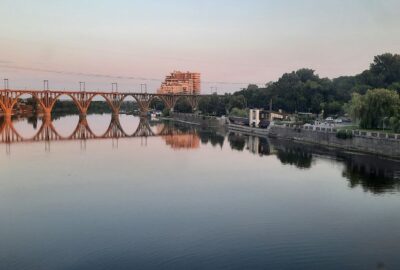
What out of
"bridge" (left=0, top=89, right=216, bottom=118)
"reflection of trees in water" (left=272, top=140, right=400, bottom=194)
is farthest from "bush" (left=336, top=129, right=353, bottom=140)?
"bridge" (left=0, top=89, right=216, bottom=118)

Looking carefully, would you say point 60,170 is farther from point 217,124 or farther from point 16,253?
point 217,124

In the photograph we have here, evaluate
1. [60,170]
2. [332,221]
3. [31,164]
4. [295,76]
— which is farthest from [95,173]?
[295,76]

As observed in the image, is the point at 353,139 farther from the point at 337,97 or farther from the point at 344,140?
the point at 337,97

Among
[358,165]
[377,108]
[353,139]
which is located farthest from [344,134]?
[358,165]

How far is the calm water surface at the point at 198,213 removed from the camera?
10008 mm

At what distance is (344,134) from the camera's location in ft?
94.8

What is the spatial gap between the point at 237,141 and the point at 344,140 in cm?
1029

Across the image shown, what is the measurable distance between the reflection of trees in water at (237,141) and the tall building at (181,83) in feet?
364

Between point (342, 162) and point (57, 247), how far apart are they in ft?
58.3

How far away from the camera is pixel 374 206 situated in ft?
47.5

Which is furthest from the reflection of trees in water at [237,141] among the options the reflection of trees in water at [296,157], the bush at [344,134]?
the bush at [344,134]

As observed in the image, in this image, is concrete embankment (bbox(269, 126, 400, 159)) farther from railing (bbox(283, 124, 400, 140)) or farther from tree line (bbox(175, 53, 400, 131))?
tree line (bbox(175, 53, 400, 131))

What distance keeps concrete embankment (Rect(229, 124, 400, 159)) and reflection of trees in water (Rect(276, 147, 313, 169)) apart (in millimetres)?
2376

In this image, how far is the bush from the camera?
28.6 metres
